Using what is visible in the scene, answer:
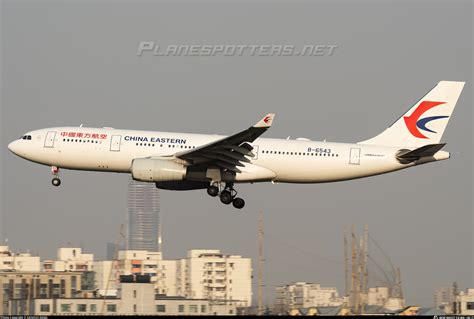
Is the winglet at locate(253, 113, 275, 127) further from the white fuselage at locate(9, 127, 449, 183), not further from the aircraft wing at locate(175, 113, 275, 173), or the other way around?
the white fuselage at locate(9, 127, 449, 183)

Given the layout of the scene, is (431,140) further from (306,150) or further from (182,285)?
(182,285)

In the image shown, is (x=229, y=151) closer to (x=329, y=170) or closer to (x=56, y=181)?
(x=329, y=170)

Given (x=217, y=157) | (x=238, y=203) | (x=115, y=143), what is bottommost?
(x=238, y=203)

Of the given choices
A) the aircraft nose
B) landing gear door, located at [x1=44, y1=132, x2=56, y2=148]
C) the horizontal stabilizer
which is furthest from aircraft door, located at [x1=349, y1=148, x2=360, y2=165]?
the aircraft nose

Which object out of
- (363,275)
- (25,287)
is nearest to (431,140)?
(363,275)

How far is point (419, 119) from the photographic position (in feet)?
167

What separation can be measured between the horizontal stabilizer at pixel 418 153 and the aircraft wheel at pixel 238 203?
8.26 meters

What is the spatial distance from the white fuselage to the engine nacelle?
65 centimetres

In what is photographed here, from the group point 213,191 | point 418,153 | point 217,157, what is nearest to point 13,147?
point 213,191

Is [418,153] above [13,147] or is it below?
below

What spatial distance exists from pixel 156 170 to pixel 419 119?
14.7m

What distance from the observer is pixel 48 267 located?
112250 mm

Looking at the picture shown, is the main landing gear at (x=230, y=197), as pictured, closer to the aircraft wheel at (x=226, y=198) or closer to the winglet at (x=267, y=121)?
the aircraft wheel at (x=226, y=198)

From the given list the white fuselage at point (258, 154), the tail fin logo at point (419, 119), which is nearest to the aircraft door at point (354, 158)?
the white fuselage at point (258, 154)
